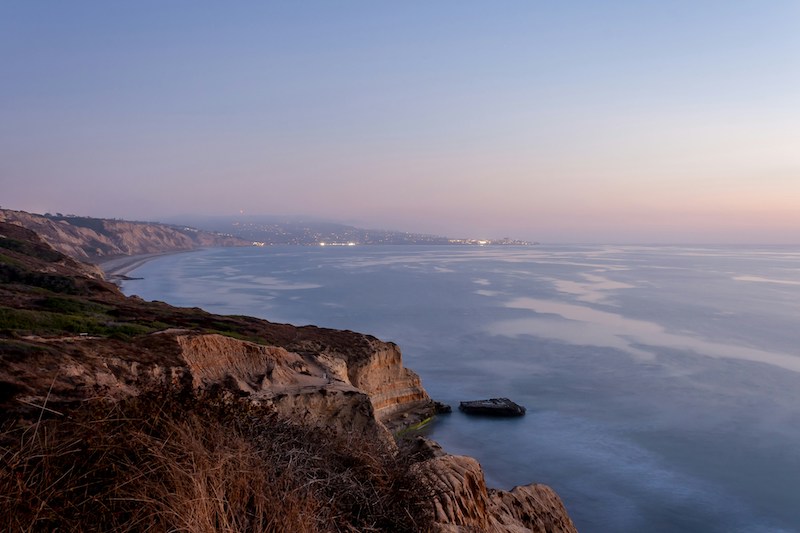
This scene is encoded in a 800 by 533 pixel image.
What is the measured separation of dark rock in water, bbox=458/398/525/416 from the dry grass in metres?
24.6

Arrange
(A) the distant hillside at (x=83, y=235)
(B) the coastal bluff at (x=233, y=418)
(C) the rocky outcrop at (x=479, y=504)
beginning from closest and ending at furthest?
(B) the coastal bluff at (x=233, y=418), (C) the rocky outcrop at (x=479, y=504), (A) the distant hillside at (x=83, y=235)

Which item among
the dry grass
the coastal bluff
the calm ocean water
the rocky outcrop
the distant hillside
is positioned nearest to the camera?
the dry grass

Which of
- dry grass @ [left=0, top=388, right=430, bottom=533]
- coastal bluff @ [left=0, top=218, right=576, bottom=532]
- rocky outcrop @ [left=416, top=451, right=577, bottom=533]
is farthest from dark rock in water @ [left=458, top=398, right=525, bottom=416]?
dry grass @ [left=0, top=388, right=430, bottom=533]

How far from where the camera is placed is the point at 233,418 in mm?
6738

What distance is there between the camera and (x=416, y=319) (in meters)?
61.1

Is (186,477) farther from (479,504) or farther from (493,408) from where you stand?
(493,408)

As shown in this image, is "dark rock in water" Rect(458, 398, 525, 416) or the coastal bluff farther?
"dark rock in water" Rect(458, 398, 525, 416)

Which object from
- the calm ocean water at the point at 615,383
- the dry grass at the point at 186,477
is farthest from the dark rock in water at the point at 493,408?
the dry grass at the point at 186,477

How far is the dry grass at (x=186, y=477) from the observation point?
4582mm

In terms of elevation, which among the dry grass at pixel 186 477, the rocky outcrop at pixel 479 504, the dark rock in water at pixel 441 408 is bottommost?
the dark rock in water at pixel 441 408

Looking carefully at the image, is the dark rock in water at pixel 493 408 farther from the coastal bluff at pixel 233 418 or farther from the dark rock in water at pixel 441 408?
the coastal bluff at pixel 233 418

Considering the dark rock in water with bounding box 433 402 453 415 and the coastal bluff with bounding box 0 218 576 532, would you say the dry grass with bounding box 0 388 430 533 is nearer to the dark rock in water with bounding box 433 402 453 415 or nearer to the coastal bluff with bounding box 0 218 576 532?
the coastal bluff with bounding box 0 218 576 532

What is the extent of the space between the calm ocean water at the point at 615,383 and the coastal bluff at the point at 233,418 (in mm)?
9242

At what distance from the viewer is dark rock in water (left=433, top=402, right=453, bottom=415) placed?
30422 millimetres
